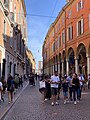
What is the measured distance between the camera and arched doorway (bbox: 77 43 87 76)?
42.8 m

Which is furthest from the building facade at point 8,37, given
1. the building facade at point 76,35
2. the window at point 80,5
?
the window at point 80,5

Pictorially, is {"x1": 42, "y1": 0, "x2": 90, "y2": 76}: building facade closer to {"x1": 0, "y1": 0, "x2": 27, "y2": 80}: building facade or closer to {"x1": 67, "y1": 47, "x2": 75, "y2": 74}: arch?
{"x1": 67, "y1": 47, "x2": 75, "y2": 74}: arch

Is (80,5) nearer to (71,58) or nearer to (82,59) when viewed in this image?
(82,59)

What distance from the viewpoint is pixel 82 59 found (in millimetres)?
45125

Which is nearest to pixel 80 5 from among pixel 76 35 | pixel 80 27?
pixel 80 27

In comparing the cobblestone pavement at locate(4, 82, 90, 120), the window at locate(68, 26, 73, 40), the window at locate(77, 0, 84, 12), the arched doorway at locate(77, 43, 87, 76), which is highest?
the window at locate(77, 0, 84, 12)

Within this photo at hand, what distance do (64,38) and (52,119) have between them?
1672 inches

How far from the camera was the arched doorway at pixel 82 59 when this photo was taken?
42775mm

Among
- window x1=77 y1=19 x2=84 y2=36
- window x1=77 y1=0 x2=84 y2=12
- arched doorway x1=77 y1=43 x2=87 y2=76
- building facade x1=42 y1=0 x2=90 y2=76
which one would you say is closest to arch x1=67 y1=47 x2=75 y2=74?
building facade x1=42 y1=0 x2=90 y2=76

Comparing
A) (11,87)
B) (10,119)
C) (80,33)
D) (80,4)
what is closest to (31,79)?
(80,33)

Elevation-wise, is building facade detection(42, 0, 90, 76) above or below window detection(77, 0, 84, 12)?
below

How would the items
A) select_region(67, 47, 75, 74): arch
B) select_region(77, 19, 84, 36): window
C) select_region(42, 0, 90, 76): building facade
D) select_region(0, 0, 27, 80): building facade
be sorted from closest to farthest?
select_region(0, 0, 27, 80): building facade, select_region(42, 0, 90, 76): building facade, select_region(77, 19, 84, 36): window, select_region(67, 47, 75, 74): arch

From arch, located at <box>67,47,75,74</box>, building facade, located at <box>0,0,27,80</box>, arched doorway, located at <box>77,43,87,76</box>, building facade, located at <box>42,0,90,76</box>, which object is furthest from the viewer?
arch, located at <box>67,47,75,74</box>

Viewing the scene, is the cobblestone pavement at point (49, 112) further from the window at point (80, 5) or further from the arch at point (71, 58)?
the arch at point (71, 58)
